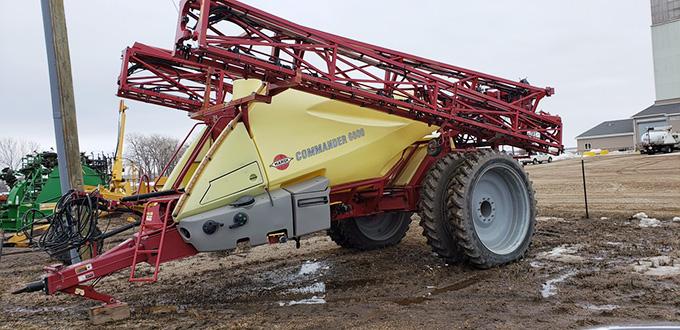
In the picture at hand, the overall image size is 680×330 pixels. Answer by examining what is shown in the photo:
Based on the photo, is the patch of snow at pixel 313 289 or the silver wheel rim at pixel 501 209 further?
the silver wheel rim at pixel 501 209

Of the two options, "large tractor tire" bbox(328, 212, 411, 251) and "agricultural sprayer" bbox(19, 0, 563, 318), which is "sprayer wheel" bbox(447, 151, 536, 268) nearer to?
"agricultural sprayer" bbox(19, 0, 563, 318)

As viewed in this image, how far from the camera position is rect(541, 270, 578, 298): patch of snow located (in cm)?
502

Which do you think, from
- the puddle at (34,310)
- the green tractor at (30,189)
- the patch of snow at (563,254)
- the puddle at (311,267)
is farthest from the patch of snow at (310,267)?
the green tractor at (30,189)

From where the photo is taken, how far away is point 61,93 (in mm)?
6426

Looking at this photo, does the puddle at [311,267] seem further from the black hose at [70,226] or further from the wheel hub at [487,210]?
the black hose at [70,226]

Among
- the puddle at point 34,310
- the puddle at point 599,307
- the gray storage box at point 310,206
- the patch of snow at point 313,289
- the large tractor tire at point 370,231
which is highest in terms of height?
the gray storage box at point 310,206

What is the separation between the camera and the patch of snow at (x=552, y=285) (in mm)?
5016

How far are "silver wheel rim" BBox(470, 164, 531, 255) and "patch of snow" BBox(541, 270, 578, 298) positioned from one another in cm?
85

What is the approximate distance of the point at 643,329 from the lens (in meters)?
1.70

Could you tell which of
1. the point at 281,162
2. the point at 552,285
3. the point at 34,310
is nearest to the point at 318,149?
the point at 281,162

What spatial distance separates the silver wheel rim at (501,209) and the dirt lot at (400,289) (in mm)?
378

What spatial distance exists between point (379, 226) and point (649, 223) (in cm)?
488

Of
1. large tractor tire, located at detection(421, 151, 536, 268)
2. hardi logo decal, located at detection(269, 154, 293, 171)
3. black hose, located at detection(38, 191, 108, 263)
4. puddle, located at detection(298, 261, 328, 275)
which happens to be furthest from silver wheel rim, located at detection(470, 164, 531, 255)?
black hose, located at detection(38, 191, 108, 263)

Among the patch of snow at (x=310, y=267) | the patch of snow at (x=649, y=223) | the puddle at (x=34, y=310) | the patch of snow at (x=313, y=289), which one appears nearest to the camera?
the puddle at (x=34, y=310)
